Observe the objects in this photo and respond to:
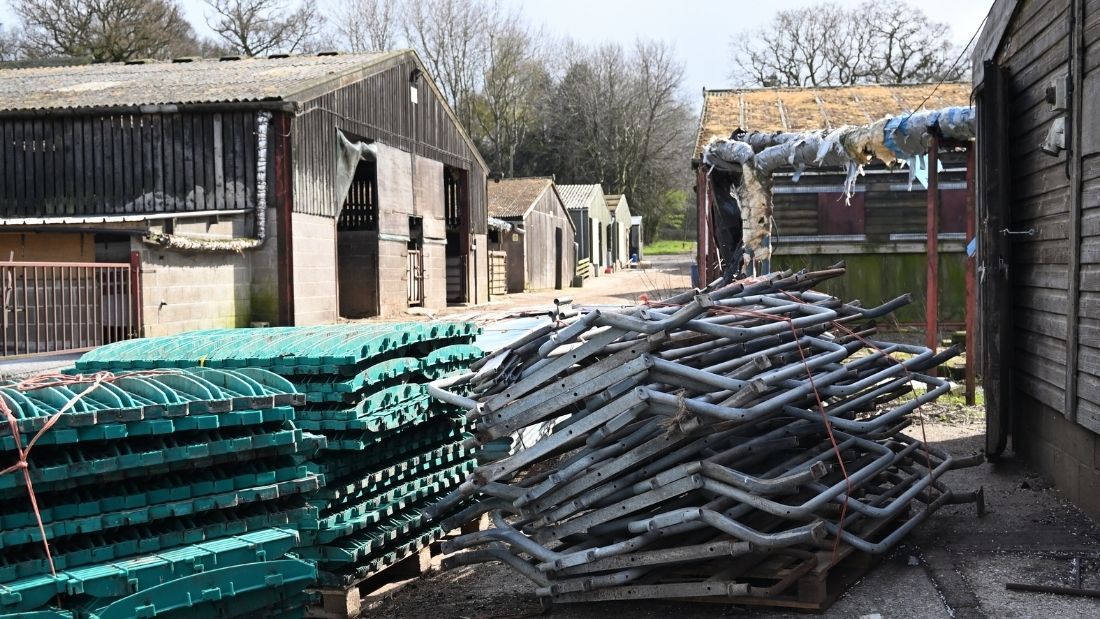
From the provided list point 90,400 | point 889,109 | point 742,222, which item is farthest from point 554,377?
point 889,109

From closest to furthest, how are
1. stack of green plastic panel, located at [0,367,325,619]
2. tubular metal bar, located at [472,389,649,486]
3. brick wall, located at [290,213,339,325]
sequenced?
stack of green plastic panel, located at [0,367,325,619]
tubular metal bar, located at [472,389,649,486]
brick wall, located at [290,213,339,325]

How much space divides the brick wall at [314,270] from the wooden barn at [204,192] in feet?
0.16

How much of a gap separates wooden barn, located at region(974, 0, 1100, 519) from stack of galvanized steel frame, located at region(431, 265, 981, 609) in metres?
1.43

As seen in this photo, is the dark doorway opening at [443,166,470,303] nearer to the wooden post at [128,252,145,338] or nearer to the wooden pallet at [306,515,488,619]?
the wooden post at [128,252,145,338]

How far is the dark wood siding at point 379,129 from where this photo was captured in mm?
19172

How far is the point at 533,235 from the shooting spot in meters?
37.5

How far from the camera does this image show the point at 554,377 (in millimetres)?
5758

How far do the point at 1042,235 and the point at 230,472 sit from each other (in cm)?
591

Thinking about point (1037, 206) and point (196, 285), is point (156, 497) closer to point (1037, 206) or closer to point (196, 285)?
point (1037, 206)

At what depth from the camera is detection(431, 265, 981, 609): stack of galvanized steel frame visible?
5.00 meters

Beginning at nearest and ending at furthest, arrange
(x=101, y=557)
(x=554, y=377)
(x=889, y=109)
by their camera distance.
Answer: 1. (x=101, y=557)
2. (x=554, y=377)
3. (x=889, y=109)

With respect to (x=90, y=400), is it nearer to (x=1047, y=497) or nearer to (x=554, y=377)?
(x=554, y=377)

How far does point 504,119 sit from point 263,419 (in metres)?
55.6

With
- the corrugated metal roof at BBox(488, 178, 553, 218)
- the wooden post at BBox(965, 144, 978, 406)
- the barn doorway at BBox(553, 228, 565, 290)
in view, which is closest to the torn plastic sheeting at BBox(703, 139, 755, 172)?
the wooden post at BBox(965, 144, 978, 406)
